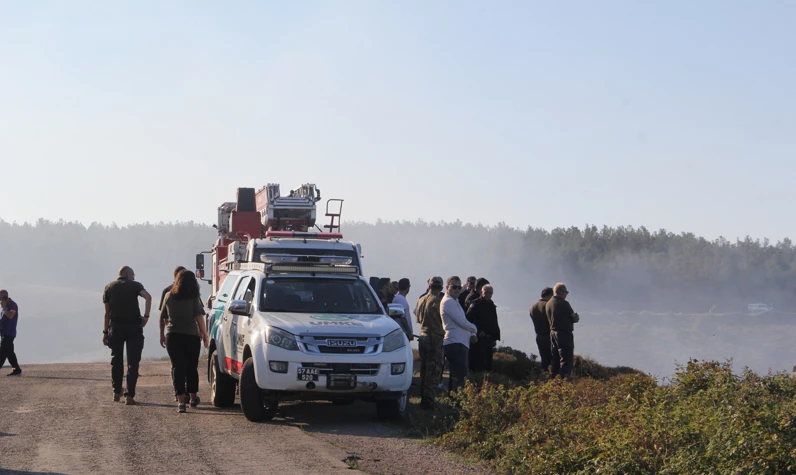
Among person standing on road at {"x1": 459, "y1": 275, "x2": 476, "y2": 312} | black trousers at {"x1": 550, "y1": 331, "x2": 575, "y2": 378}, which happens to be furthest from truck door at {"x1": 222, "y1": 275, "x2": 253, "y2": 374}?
person standing on road at {"x1": 459, "y1": 275, "x2": 476, "y2": 312}

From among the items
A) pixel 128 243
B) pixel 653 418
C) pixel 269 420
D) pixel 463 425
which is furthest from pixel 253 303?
pixel 128 243

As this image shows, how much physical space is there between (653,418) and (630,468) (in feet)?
2.89

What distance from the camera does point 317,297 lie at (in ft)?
41.3

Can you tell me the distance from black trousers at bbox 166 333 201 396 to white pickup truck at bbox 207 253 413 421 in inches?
17.7

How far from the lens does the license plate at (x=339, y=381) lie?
36.5 feet

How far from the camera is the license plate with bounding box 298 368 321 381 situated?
11.1 m

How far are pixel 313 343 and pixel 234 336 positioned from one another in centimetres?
187

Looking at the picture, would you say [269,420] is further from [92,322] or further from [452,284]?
[92,322]

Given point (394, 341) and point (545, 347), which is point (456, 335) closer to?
point (394, 341)

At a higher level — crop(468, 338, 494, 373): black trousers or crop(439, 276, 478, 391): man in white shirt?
crop(439, 276, 478, 391): man in white shirt

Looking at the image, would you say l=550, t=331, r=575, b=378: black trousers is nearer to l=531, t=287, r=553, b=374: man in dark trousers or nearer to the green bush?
l=531, t=287, r=553, b=374: man in dark trousers

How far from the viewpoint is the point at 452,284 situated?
12977mm

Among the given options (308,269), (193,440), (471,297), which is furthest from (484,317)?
(193,440)

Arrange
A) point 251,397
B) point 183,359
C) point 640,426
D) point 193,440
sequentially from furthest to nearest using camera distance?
point 183,359
point 251,397
point 193,440
point 640,426
